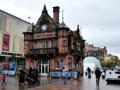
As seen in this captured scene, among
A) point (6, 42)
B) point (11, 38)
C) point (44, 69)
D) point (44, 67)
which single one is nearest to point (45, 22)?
point (44, 67)

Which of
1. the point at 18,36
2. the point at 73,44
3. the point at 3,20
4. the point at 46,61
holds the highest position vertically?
the point at 3,20

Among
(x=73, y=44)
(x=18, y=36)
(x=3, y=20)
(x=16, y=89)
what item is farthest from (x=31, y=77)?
(x=18, y=36)

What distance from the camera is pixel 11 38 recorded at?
52031 mm

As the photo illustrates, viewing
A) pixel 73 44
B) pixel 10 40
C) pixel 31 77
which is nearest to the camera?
pixel 31 77

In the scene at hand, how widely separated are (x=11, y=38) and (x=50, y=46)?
22.5 meters

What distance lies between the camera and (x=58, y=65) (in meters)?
32.1

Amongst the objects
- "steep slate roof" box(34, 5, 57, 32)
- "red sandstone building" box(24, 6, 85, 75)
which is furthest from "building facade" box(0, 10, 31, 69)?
"steep slate roof" box(34, 5, 57, 32)

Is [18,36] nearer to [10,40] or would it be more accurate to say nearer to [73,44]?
[10,40]

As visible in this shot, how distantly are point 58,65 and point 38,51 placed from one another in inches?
190

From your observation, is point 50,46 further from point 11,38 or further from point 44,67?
point 11,38

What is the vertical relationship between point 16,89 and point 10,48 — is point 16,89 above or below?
below

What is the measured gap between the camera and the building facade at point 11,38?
1901 inches

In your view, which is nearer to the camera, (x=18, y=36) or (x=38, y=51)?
(x=38, y=51)

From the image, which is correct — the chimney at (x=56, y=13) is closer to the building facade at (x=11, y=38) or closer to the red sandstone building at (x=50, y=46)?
the red sandstone building at (x=50, y=46)
